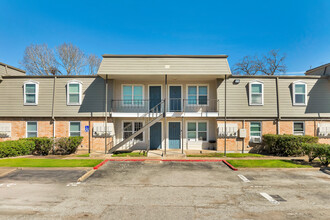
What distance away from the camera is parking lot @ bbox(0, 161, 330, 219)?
18.0 ft

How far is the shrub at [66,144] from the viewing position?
45.4 feet

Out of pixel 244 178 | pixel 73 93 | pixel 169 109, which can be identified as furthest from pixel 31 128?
pixel 244 178

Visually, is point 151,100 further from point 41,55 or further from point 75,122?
point 41,55

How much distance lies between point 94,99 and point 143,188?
31.8 ft

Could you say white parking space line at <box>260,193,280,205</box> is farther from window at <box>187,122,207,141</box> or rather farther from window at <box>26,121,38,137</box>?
window at <box>26,121,38,137</box>

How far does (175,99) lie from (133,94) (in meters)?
3.60

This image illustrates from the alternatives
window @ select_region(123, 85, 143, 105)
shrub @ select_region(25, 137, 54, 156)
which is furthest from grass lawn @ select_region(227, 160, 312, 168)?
shrub @ select_region(25, 137, 54, 156)

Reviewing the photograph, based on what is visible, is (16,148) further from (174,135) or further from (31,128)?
(174,135)

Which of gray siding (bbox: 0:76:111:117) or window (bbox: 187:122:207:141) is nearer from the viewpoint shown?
gray siding (bbox: 0:76:111:117)

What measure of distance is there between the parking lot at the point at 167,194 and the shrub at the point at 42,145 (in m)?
4.10

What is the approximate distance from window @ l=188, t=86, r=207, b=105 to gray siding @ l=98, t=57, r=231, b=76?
244cm

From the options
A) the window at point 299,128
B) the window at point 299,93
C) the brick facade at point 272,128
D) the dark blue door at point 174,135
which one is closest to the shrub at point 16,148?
the dark blue door at point 174,135

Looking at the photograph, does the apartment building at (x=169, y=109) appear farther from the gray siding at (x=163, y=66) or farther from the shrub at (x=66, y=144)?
the gray siding at (x=163, y=66)

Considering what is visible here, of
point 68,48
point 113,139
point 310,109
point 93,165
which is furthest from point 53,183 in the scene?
point 68,48
